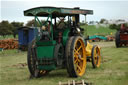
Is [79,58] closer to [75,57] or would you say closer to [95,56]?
[75,57]

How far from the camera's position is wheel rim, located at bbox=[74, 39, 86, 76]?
27.5 ft

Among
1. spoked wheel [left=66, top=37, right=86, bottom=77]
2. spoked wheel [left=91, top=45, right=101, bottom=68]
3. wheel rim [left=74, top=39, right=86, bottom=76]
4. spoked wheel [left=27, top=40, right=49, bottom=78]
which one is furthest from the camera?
spoked wheel [left=91, top=45, right=101, bottom=68]

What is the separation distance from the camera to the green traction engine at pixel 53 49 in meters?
7.83

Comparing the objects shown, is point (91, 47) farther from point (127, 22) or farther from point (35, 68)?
point (127, 22)

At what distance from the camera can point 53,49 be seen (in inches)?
311

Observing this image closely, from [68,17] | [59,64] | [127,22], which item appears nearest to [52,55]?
[59,64]

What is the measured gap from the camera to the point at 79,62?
8727 mm

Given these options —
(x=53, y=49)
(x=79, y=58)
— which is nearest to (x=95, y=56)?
(x=79, y=58)

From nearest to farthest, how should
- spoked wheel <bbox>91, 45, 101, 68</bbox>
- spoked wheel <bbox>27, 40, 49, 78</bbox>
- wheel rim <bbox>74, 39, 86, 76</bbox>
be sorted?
spoked wheel <bbox>27, 40, 49, 78</bbox> < wheel rim <bbox>74, 39, 86, 76</bbox> < spoked wheel <bbox>91, 45, 101, 68</bbox>

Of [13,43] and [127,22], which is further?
[127,22]

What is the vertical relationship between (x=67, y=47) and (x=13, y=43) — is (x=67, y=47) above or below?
above

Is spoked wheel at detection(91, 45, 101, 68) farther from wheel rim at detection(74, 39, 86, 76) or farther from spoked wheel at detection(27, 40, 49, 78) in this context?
spoked wheel at detection(27, 40, 49, 78)

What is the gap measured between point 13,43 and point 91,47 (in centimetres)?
1742

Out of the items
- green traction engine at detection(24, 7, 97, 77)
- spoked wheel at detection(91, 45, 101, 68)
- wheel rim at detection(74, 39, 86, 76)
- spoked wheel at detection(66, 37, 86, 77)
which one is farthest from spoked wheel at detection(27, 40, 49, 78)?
spoked wheel at detection(91, 45, 101, 68)
